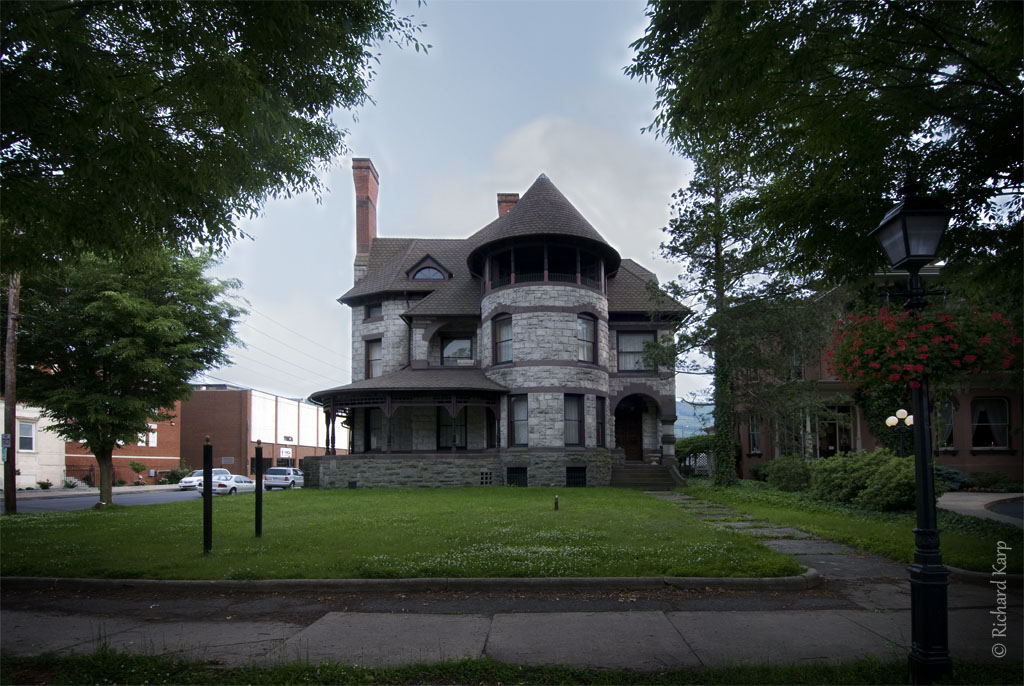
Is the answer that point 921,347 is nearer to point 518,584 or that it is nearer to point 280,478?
point 518,584

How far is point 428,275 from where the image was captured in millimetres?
33531

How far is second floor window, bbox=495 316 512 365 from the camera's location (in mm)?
28731

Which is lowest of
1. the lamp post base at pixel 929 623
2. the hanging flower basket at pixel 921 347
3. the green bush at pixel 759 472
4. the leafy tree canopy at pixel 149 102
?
the green bush at pixel 759 472

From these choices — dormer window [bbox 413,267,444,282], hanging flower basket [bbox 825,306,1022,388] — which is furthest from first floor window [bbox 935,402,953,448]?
hanging flower basket [bbox 825,306,1022,388]

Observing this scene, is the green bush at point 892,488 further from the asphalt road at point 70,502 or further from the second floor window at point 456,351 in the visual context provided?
the asphalt road at point 70,502

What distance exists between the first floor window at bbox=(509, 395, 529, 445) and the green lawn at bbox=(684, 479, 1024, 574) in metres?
8.97

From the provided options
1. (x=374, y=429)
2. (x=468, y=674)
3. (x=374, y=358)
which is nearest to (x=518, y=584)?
(x=468, y=674)

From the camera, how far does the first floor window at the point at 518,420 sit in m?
28.1

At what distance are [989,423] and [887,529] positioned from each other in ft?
69.8

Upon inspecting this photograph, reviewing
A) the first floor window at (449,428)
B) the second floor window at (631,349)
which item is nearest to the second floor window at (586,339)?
the second floor window at (631,349)

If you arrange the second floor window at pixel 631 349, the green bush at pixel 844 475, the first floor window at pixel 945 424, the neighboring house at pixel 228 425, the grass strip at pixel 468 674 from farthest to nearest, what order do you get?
1. the neighboring house at pixel 228 425
2. the second floor window at pixel 631 349
3. the first floor window at pixel 945 424
4. the green bush at pixel 844 475
5. the grass strip at pixel 468 674

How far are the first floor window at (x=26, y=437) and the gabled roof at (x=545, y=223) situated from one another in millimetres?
30548

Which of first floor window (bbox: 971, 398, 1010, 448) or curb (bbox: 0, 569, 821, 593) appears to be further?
first floor window (bbox: 971, 398, 1010, 448)

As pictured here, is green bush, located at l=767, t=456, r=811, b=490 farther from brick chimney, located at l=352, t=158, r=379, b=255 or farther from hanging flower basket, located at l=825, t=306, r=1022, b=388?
brick chimney, located at l=352, t=158, r=379, b=255
